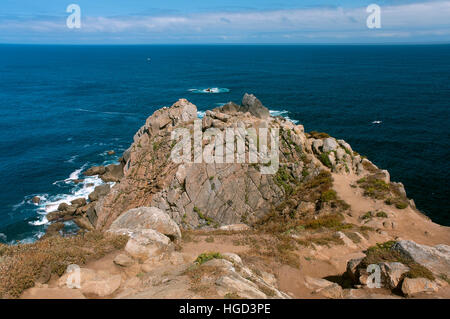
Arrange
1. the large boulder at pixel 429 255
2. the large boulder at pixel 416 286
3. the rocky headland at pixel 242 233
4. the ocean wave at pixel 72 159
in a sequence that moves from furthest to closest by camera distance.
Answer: the ocean wave at pixel 72 159 → the large boulder at pixel 429 255 → the large boulder at pixel 416 286 → the rocky headland at pixel 242 233

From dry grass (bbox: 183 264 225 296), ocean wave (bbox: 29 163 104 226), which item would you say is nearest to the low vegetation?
dry grass (bbox: 183 264 225 296)

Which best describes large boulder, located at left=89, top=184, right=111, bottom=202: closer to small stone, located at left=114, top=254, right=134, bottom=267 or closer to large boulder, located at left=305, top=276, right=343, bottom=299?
small stone, located at left=114, top=254, right=134, bottom=267

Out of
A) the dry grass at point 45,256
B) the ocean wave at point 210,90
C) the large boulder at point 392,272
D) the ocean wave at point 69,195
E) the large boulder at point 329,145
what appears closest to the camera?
the dry grass at point 45,256

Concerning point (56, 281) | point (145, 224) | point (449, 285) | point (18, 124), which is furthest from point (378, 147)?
point (18, 124)

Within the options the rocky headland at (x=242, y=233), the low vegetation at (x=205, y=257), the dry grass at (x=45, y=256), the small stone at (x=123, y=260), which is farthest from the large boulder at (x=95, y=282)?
the low vegetation at (x=205, y=257)

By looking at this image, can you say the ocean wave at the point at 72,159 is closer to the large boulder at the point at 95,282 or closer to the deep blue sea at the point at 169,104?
the deep blue sea at the point at 169,104

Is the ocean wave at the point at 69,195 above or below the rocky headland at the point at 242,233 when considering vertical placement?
below
